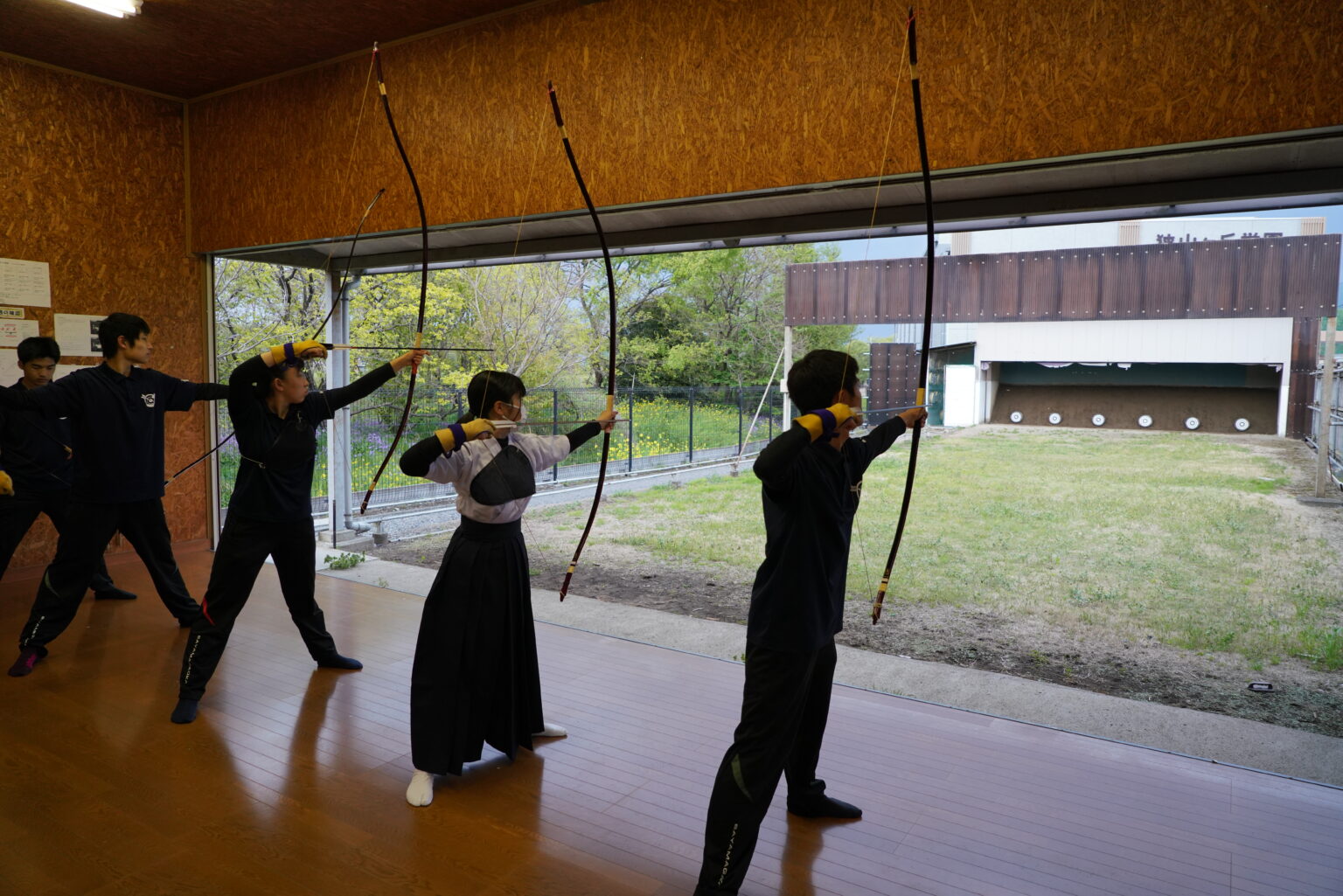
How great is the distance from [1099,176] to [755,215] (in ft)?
4.21

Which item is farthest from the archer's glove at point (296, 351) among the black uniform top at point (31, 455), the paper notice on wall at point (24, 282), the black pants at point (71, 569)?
the paper notice on wall at point (24, 282)

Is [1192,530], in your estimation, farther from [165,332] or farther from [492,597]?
[165,332]

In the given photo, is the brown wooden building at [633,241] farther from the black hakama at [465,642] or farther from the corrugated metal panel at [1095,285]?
the black hakama at [465,642]

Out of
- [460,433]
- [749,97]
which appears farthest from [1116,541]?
[460,433]

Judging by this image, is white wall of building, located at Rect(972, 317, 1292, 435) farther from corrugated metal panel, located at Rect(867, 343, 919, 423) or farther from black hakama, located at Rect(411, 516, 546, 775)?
black hakama, located at Rect(411, 516, 546, 775)

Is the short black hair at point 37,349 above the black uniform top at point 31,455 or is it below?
above

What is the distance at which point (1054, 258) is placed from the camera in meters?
3.14

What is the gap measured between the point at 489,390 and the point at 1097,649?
8.10ft

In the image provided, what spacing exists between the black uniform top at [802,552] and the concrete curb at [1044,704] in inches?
55.7

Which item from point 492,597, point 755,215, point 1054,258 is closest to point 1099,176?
point 1054,258

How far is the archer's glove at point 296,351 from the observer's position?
2.78 metres

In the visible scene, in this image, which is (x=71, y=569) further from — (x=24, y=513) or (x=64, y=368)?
(x=64, y=368)

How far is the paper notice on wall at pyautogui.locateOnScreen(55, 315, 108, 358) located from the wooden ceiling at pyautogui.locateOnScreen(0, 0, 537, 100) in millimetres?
1298

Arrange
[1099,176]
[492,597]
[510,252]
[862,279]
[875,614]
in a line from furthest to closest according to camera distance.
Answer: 1. [510,252]
2. [862,279]
3. [1099,176]
4. [492,597]
5. [875,614]
